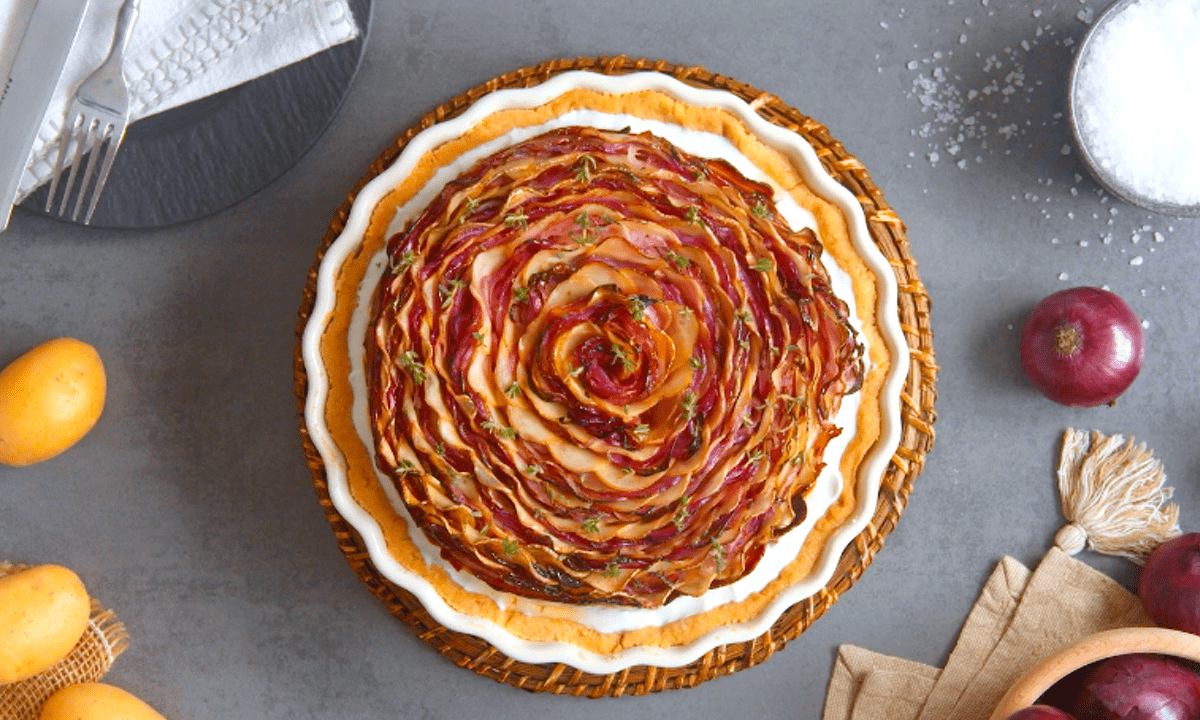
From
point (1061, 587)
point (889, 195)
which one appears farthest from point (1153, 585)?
point (889, 195)

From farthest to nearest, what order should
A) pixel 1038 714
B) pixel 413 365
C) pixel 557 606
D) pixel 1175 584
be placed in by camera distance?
pixel 1175 584 → pixel 1038 714 → pixel 557 606 → pixel 413 365

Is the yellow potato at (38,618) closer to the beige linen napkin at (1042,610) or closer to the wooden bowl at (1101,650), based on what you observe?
the beige linen napkin at (1042,610)

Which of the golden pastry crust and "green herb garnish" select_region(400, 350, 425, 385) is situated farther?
the golden pastry crust

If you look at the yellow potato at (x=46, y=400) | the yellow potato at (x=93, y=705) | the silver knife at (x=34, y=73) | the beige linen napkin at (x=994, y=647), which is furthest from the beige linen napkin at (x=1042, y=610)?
the silver knife at (x=34, y=73)

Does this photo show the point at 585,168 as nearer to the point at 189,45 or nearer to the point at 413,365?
the point at 413,365

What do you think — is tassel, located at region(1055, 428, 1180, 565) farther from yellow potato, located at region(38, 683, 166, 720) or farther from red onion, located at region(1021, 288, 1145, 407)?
yellow potato, located at region(38, 683, 166, 720)

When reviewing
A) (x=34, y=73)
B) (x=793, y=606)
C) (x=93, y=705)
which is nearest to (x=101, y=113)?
(x=34, y=73)

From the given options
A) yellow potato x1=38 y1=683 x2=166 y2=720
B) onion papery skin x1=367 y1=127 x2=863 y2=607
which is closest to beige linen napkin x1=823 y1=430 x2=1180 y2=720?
onion papery skin x1=367 y1=127 x2=863 y2=607
